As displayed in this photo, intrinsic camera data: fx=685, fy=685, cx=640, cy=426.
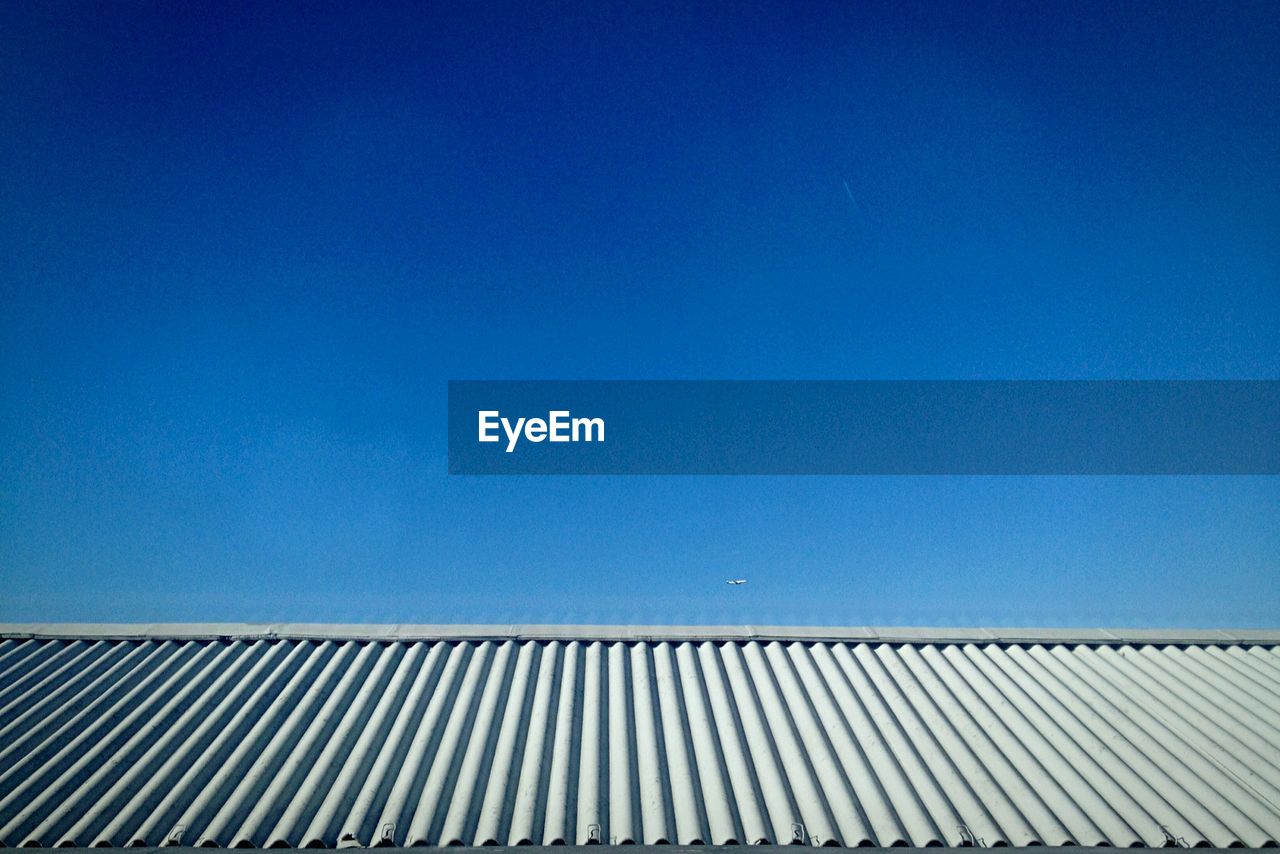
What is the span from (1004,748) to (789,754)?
1.92m

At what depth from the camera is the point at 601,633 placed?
8.27 m

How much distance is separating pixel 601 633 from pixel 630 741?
228 centimetres

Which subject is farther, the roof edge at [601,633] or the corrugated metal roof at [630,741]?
the roof edge at [601,633]

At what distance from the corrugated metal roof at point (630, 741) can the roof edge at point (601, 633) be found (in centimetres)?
10

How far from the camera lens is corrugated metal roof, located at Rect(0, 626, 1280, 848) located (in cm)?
503

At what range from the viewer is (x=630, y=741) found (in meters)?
6.04

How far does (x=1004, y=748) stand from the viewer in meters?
6.01

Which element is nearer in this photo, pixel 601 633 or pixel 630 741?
pixel 630 741

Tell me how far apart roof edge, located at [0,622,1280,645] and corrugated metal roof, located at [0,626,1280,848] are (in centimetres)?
10

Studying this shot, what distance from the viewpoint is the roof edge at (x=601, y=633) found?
26.7 ft

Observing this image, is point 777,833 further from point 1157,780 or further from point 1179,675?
point 1179,675

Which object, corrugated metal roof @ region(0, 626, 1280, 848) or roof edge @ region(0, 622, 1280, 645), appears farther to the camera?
roof edge @ region(0, 622, 1280, 645)

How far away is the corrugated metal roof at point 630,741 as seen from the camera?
5.03 m

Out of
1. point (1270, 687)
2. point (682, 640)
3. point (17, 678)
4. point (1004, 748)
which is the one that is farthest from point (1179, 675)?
point (17, 678)
